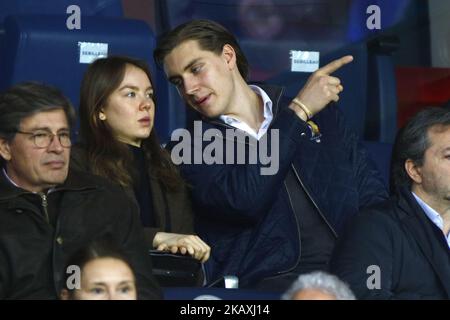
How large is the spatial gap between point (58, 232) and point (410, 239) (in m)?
0.86

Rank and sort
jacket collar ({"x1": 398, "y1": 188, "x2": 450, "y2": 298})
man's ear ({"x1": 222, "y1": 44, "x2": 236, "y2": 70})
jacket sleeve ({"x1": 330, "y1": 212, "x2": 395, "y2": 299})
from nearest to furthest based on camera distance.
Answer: jacket sleeve ({"x1": 330, "y1": 212, "x2": 395, "y2": 299}), jacket collar ({"x1": 398, "y1": 188, "x2": 450, "y2": 298}), man's ear ({"x1": 222, "y1": 44, "x2": 236, "y2": 70})

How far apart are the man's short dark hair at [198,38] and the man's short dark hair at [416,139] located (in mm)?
574

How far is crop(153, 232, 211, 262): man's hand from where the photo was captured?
9.71ft

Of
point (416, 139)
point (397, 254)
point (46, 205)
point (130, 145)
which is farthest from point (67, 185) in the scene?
point (416, 139)

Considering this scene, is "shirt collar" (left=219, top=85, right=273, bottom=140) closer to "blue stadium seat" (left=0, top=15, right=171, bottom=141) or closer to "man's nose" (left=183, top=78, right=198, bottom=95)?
"man's nose" (left=183, top=78, right=198, bottom=95)

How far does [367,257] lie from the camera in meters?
2.93

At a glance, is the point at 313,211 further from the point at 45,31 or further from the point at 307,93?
the point at 45,31

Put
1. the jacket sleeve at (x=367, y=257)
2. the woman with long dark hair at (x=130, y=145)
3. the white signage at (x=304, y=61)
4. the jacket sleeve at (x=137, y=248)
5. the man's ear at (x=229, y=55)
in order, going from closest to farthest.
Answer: the jacket sleeve at (x=137, y=248)
the jacket sleeve at (x=367, y=257)
the woman with long dark hair at (x=130, y=145)
the man's ear at (x=229, y=55)
the white signage at (x=304, y=61)

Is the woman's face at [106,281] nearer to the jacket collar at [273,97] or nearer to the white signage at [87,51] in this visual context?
the jacket collar at [273,97]

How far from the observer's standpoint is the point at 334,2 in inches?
178

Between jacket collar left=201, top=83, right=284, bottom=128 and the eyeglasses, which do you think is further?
jacket collar left=201, top=83, right=284, bottom=128

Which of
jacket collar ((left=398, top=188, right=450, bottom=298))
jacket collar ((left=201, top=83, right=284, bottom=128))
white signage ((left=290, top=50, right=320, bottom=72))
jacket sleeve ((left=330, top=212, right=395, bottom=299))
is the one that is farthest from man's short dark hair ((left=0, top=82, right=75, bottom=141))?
white signage ((left=290, top=50, right=320, bottom=72))

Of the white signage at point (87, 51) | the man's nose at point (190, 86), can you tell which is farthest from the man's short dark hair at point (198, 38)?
the white signage at point (87, 51)

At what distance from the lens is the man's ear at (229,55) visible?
3460 millimetres
